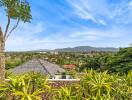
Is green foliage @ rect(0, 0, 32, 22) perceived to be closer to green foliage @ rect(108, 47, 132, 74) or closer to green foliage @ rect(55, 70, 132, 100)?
green foliage @ rect(55, 70, 132, 100)

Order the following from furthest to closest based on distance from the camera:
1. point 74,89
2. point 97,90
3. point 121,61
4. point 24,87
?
point 121,61
point 74,89
point 97,90
point 24,87

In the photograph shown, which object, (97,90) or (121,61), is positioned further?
(121,61)

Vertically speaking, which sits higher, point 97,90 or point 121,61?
point 121,61

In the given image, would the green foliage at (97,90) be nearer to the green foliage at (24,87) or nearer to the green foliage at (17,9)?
the green foliage at (24,87)

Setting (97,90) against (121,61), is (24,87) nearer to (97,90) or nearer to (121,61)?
(97,90)

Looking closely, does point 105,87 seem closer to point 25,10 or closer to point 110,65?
point 25,10

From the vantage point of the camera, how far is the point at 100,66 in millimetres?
58375

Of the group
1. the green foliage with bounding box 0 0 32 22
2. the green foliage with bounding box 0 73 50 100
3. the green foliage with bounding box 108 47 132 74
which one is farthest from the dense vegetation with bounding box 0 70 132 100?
the green foliage with bounding box 108 47 132 74

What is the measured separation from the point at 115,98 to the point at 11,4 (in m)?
10.8

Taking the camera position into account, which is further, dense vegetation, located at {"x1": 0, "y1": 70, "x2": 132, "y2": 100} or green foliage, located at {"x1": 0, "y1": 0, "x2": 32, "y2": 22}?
green foliage, located at {"x1": 0, "y1": 0, "x2": 32, "y2": 22}

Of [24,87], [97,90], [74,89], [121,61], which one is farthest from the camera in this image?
[121,61]

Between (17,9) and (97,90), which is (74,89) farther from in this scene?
(17,9)

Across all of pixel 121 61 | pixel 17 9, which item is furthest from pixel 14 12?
pixel 121 61

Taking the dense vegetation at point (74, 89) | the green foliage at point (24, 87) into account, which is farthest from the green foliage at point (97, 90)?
the green foliage at point (24, 87)
